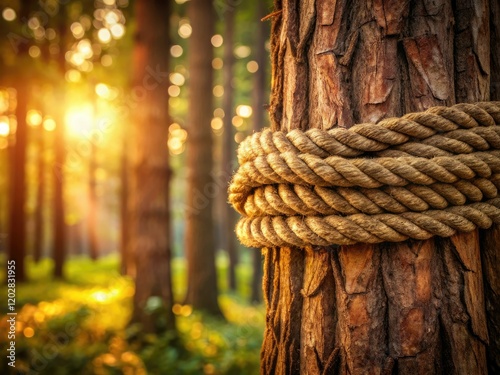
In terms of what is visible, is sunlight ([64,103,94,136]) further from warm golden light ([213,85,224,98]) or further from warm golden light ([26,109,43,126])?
warm golden light ([213,85,224,98])

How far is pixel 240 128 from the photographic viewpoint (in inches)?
699

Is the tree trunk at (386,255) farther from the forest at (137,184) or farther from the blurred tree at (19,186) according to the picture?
the blurred tree at (19,186)

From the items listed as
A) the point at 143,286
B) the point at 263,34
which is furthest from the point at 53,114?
the point at 143,286

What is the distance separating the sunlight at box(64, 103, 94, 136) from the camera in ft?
46.4

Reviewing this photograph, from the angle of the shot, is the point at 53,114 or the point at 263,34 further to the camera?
the point at 53,114

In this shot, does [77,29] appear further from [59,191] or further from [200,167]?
[200,167]

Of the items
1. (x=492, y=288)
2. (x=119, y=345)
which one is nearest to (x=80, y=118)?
(x=119, y=345)

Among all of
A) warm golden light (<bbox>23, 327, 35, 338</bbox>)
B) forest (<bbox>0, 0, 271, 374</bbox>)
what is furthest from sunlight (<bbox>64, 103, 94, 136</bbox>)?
warm golden light (<bbox>23, 327, 35, 338</bbox>)

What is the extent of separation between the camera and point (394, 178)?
1.02m

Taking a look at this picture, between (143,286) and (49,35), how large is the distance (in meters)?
9.90

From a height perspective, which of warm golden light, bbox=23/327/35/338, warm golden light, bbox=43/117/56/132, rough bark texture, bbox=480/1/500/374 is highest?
warm golden light, bbox=43/117/56/132

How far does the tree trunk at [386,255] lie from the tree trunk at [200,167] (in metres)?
5.69

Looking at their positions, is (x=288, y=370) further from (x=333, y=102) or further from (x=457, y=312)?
(x=333, y=102)

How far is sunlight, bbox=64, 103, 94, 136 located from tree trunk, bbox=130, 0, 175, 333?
984 cm
